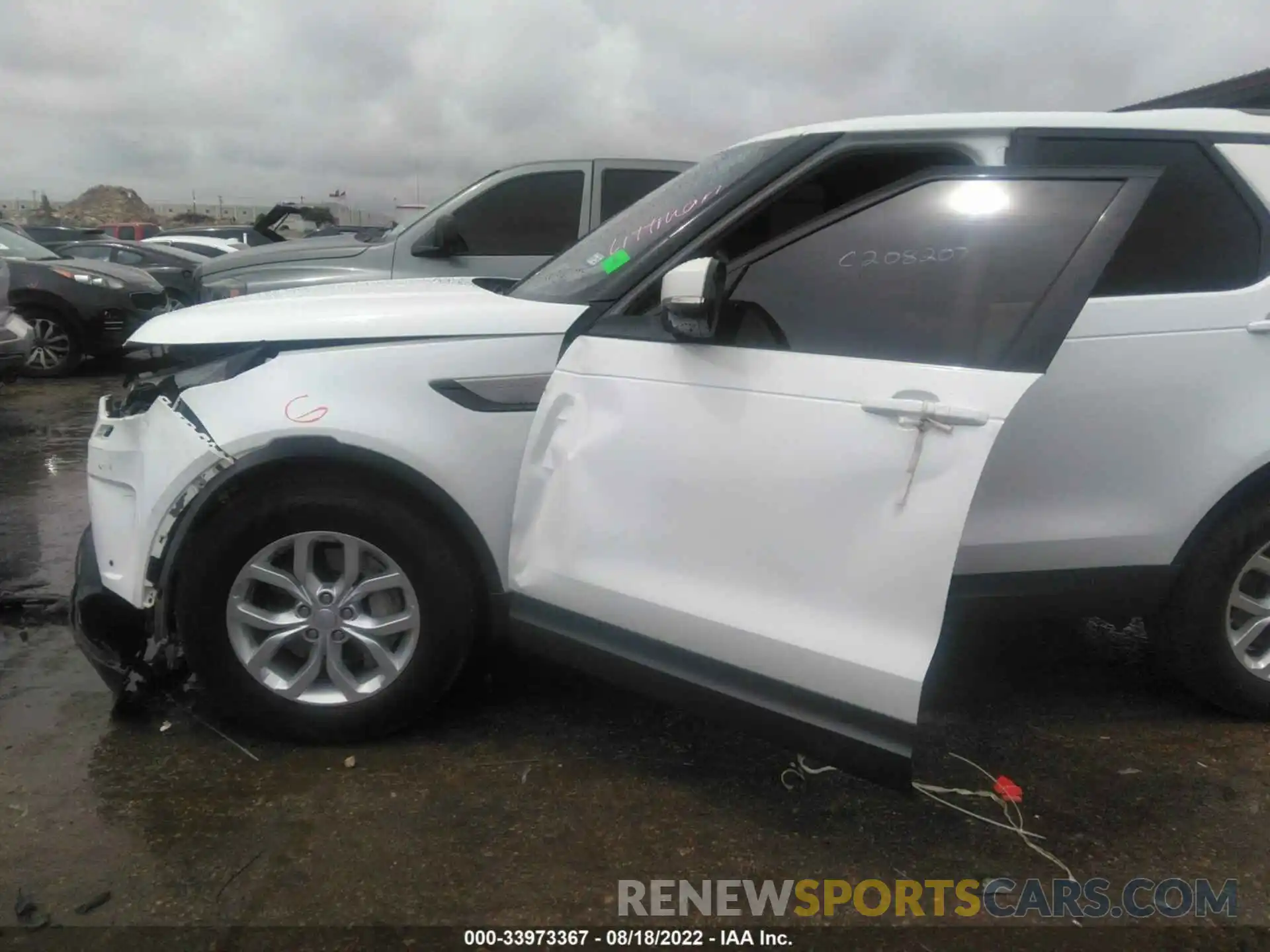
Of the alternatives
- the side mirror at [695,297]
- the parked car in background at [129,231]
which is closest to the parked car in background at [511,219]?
the side mirror at [695,297]

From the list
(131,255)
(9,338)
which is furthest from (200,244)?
(9,338)

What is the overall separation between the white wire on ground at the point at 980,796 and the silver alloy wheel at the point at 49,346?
Answer: 9.85 meters

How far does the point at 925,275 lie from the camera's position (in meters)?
2.43

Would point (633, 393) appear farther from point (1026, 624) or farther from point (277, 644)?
point (1026, 624)

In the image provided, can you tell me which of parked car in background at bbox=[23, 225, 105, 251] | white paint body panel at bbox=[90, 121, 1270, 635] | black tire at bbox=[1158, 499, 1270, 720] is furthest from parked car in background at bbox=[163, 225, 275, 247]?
black tire at bbox=[1158, 499, 1270, 720]

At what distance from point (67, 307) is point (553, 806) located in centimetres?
958

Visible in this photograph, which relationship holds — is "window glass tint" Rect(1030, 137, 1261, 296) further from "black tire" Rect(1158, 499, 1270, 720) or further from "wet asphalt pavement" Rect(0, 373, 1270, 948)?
"wet asphalt pavement" Rect(0, 373, 1270, 948)

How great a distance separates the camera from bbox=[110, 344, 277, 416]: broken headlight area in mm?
2760

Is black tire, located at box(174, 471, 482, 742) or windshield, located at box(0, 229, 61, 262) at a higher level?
windshield, located at box(0, 229, 61, 262)

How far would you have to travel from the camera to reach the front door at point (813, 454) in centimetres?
214

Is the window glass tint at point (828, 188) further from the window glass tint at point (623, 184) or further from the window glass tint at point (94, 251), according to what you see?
the window glass tint at point (94, 251)

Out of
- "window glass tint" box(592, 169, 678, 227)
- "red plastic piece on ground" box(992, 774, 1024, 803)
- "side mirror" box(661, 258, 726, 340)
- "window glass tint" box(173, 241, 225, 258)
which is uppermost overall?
"window glass tint" box(592, 169, 678, 227)

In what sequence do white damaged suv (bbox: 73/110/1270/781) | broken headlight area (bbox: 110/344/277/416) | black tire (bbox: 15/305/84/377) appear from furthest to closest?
black tire (bbox: 15/305/84/377) → broken headlight area (bbox: 110/344/277/416) → white damaged suv (bbox: 73/110/1270/781)

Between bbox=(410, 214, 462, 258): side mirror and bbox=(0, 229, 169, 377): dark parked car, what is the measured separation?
4.97m
